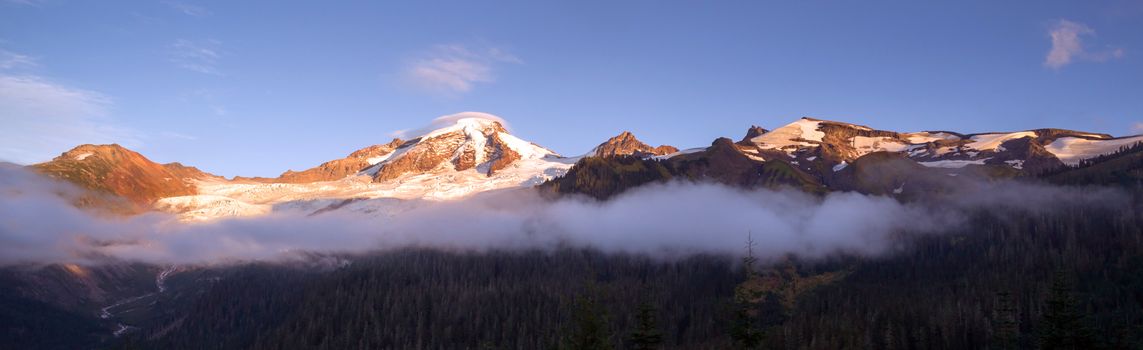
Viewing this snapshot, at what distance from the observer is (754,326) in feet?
213

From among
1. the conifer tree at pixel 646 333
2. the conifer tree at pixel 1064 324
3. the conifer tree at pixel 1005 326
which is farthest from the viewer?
the conifer tree at pixel 1005 326

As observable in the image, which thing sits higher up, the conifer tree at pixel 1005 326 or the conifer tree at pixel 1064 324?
the conifer tree at pixel 1064 324

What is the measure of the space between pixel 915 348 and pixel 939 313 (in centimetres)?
1668

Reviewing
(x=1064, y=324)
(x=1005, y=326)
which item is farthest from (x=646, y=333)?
(x=1005, y=326)

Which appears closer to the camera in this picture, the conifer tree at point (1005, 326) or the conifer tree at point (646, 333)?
the conifer tree at point (646, 333)

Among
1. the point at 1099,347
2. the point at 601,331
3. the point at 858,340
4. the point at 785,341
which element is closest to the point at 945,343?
the point at 858,340

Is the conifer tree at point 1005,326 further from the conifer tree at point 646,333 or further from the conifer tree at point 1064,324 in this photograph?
the conifer tree at point 646,333

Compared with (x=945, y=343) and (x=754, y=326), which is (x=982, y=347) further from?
(x=754, y=326)

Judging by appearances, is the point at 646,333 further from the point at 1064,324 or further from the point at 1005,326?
the point at 1005,326

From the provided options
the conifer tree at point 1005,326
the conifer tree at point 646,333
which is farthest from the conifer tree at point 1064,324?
the conifer tree at point 1005,326

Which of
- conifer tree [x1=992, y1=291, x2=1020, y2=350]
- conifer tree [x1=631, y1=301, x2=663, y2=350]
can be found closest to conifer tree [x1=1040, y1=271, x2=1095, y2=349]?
conifer tree [x1=631, y1=301, x2=663, y2=350]

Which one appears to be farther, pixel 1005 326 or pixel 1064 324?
pixel 1005 326

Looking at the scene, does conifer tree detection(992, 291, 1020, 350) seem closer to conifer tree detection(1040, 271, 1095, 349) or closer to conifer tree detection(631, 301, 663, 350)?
conifer tree detection(1040, 271, 1095, 349)

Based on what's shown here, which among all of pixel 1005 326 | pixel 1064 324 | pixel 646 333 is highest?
pixel 646 333
